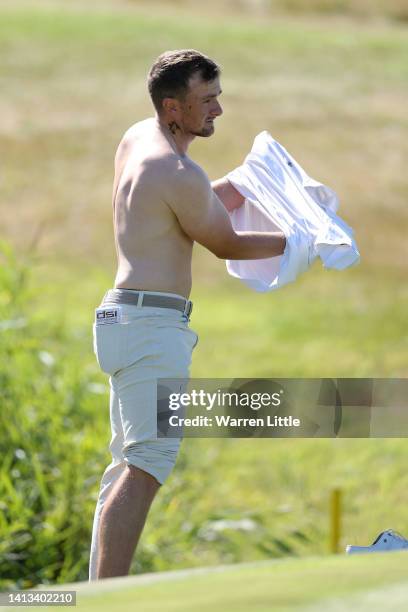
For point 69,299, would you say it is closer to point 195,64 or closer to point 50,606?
point 195,64

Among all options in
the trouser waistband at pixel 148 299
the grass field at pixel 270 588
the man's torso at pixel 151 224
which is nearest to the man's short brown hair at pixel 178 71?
the man's torso at pixel 151 224

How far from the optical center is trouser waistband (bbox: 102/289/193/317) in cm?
358

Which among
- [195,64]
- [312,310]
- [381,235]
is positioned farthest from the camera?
[381,235]

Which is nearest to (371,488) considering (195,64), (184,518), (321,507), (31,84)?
(321,507)

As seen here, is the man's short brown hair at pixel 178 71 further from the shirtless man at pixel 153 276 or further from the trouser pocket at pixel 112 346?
the trouser pocket at pixel 112 346

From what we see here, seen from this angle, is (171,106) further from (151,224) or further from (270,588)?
(270,588)

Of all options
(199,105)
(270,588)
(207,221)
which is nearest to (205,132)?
→ (199,105)

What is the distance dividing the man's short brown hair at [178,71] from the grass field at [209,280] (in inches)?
81.8

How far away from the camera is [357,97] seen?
20.6 meters

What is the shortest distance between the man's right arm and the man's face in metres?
0.16

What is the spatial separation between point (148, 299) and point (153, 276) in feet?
0.20

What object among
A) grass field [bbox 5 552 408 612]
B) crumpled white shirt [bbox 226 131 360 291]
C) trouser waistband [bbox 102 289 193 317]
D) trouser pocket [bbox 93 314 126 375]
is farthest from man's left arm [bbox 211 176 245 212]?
grass field [bbox 5 552 408 612]

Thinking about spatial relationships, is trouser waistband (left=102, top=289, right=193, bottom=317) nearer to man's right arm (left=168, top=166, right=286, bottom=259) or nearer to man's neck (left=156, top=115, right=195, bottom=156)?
man's right arm (left=168, top=166, right=286, bottom=259)

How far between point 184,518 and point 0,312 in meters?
1.18
